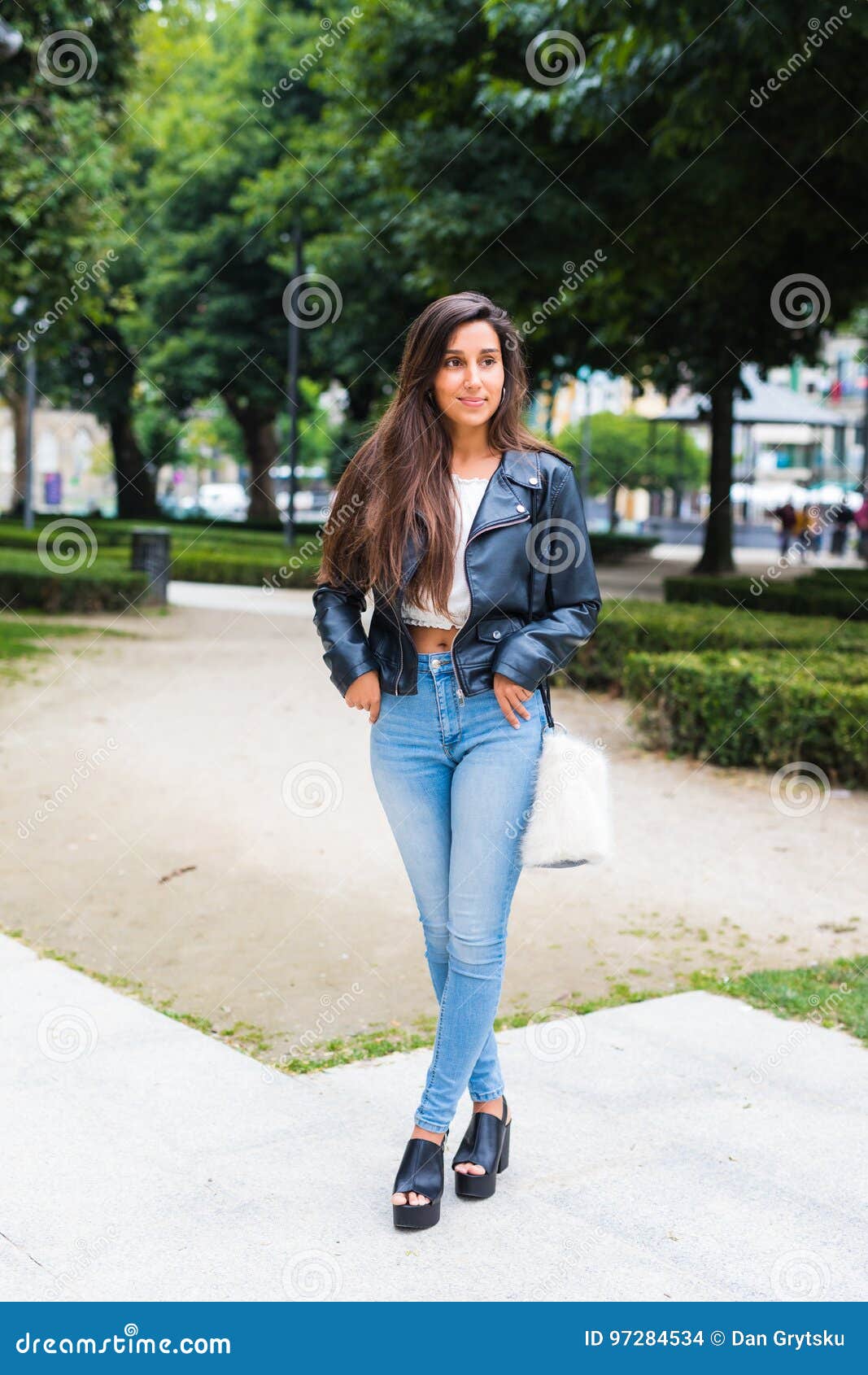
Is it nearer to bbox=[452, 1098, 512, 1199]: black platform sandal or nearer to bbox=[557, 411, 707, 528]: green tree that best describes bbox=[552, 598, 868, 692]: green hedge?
bbox=[452, 1098, 512, 1199]: black platform sandal

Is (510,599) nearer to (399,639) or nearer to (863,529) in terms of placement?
(399,639)

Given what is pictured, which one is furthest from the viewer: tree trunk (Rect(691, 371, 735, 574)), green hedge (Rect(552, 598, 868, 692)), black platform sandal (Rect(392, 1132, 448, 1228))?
tree trunk (Rect(691, 371, 735, 574))

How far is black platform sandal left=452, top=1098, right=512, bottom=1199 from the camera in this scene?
3.13m

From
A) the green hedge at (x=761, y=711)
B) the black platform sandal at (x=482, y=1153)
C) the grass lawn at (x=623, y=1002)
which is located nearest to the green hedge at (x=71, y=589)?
the green hedge at (x=761, y=711)

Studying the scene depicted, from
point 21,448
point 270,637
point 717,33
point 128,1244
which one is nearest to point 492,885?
point 128,1244

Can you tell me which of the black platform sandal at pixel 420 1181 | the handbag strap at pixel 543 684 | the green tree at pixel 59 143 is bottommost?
the black platform sandal at pixel 420 1181

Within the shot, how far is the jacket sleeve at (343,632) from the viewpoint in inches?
122

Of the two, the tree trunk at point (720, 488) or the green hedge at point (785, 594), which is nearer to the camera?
the green hedge at point (785, 594)

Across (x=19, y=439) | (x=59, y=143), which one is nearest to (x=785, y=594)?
(x=59, y=143)

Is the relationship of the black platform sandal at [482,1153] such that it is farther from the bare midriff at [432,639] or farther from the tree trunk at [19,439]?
the tree trunk at [19,439]

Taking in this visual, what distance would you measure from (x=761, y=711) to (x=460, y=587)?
5.80 metres

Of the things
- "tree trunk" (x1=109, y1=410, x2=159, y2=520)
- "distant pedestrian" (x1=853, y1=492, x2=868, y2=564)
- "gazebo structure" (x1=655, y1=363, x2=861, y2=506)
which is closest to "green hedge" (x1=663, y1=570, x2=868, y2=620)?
"gazebo structure" (x1=655, y1=363, x2=861, y2=506)

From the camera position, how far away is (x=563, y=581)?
3104 mm

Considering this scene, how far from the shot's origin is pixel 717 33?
956cm
